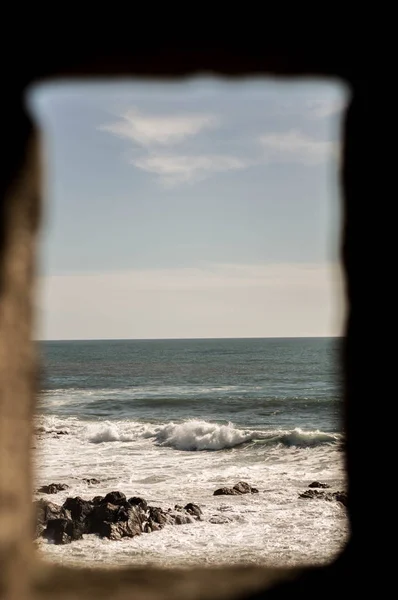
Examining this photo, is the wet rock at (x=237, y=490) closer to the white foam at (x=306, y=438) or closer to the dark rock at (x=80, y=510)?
the dark rock at (x=80, y=510)

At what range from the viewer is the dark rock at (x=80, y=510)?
11.7m

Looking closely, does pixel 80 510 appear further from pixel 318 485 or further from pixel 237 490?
pixel 318 485

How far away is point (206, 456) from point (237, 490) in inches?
317

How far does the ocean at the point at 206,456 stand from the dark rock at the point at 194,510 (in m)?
0.20

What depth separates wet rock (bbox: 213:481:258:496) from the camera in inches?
588

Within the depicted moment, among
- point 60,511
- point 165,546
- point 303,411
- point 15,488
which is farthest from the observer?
point 303,411

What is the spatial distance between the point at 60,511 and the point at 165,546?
2.54 meters

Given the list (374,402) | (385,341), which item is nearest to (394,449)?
(374,402)

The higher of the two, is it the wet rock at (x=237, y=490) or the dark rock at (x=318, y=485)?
the wet rock at (x=237, y=490)

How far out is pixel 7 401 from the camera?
1918 millimetres

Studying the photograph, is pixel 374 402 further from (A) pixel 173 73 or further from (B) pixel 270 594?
(A) pixel 173 73

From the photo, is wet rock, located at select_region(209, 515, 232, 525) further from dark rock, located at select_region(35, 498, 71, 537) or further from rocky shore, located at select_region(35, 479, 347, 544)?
dark rock, located at select_region(35, 498, 71, 537)

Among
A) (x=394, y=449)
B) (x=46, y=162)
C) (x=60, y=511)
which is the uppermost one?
(x=46, y=162)

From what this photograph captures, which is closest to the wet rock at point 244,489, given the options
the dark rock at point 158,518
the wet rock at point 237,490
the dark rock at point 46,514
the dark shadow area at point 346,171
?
the wet rock at point 237,490
